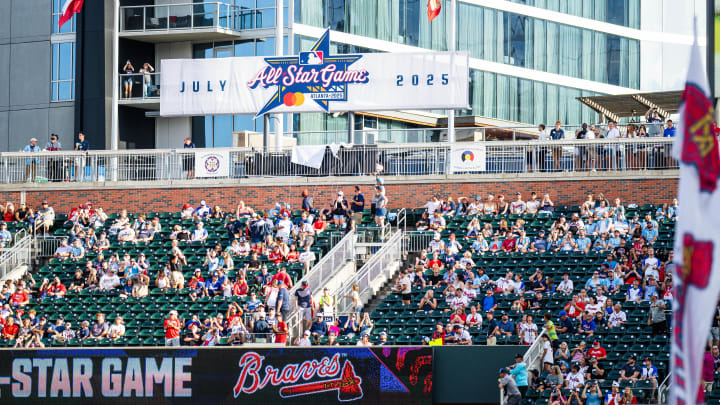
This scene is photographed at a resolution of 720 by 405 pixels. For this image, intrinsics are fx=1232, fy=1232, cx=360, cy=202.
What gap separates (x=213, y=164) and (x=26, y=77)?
1288 cm

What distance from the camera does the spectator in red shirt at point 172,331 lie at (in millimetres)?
28203

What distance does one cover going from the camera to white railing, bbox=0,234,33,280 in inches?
1369

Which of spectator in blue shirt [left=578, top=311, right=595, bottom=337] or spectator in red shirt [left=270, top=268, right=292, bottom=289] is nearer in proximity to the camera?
spectator in blue shirt [left=578, top=311, right=595, bottom=337]

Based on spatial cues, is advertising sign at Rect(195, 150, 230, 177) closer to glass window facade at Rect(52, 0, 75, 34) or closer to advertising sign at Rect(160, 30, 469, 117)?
advertising sign at Rect(160, 30, 469, 117)

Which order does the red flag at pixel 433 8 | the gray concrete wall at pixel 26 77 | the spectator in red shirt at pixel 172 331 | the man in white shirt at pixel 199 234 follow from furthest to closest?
1. the gray concrete wall at pixel 26 77
2. the red flag at pixel 433 8
3. the man in white shirt at pixel 199 234
4. the spectator in red shirt at pixel 172 331

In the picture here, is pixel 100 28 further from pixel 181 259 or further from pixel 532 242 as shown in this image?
pixel 532 242

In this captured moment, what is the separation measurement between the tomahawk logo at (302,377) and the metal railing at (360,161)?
431 inches

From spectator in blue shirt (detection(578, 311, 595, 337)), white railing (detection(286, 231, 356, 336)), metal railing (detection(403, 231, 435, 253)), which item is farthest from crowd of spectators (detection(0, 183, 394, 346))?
spectator in blue shirt (detection(578, 311, 595, 337))

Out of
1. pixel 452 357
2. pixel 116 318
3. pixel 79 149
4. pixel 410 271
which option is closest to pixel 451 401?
pixel 452 357

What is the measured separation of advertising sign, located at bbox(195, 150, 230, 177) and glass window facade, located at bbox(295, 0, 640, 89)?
862 cm

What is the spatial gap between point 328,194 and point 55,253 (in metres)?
8.20

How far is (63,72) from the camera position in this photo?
4691cm

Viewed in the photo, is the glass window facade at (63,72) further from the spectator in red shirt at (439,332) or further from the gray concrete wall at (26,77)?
the spectator in red shirt at (439,332)

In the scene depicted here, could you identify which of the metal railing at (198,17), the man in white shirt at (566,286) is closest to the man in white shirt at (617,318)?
the man in white shirt at (566,286)
